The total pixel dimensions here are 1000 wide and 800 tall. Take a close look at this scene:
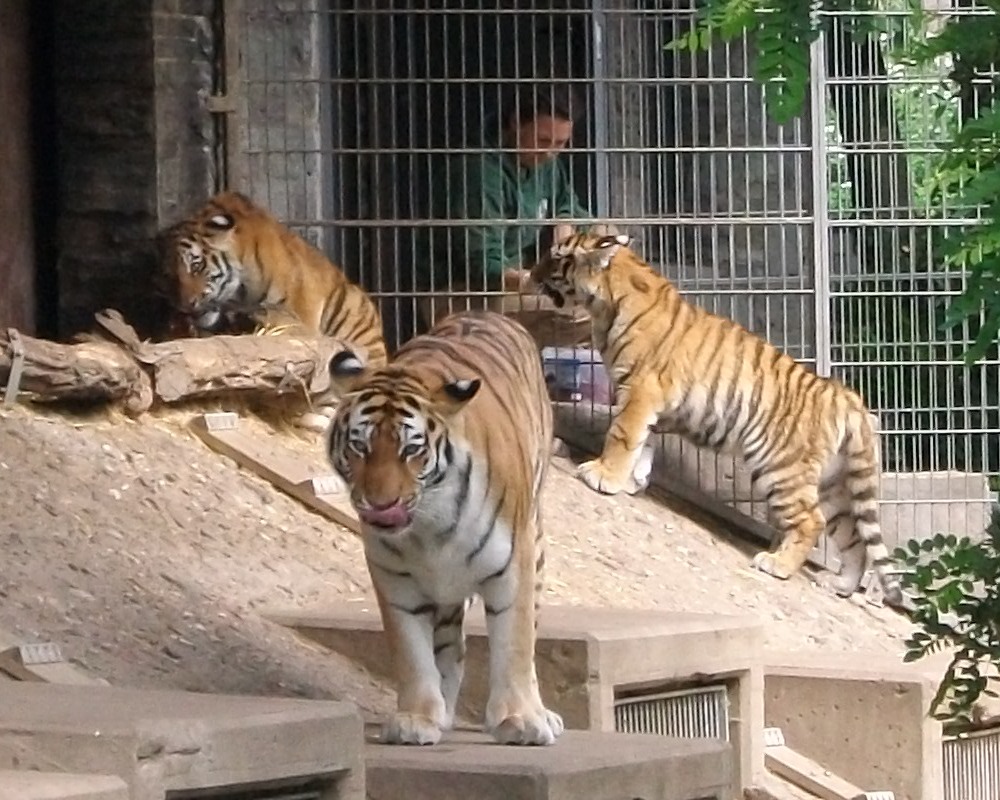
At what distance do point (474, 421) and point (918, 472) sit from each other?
433 centimetres

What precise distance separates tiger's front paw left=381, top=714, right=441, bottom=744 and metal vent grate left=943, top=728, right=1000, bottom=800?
246cm

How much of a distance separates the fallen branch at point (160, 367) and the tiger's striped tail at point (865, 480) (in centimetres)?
197

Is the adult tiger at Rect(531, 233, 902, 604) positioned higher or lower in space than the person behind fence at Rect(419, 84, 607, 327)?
lower

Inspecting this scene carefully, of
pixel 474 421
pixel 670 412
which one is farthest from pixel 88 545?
pixel 670 412

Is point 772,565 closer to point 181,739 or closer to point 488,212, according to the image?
point 488,212

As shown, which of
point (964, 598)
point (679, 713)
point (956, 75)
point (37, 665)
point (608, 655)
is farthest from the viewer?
point (679, 713)

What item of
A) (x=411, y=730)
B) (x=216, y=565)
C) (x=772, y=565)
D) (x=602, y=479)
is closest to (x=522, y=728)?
(x=411, y=730)

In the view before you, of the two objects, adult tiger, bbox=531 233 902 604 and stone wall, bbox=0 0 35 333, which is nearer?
adult tiger, bbox=531 233 902 604

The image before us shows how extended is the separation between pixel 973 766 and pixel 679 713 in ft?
4.28

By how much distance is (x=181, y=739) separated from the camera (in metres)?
3.98

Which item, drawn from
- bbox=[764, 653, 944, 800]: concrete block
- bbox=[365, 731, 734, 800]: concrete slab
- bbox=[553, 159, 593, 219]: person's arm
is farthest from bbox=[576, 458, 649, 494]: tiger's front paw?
bbox=[365, 731, 734, 800]: concrete slab

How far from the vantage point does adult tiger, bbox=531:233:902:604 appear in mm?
8523

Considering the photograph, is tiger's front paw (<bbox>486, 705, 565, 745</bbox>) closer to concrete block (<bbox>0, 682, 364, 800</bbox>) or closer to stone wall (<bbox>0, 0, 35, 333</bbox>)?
concrete block (<bbox>0, 682, 364, 800</bbox>)

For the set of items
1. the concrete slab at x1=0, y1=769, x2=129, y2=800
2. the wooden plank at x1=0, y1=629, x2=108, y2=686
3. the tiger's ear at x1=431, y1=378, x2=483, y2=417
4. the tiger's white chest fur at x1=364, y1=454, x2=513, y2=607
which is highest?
the tiger's ear at x1=431, y1=378, x2=483, y2=417
